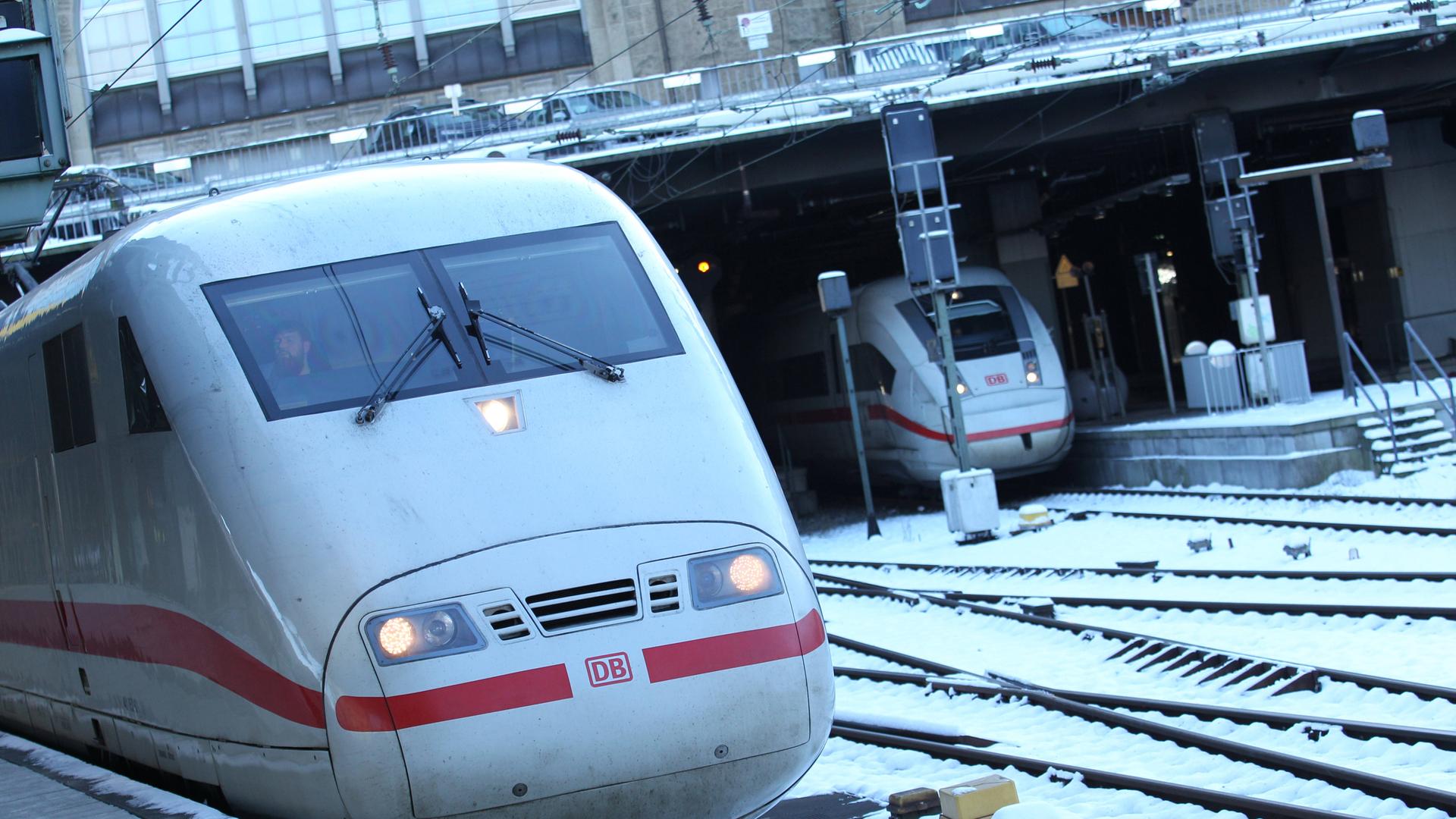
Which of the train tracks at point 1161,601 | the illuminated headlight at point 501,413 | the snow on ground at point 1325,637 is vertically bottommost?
the snow on ground at point 1325,637

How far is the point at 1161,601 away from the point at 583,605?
7.12 meters

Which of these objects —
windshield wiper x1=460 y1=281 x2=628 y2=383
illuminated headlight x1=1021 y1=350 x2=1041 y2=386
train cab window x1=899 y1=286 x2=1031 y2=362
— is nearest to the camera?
windshield wiper x1=460 y1=281 x2=628 y2=383

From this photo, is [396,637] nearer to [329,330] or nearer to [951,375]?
[329,330]

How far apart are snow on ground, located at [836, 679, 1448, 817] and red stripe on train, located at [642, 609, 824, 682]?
8.00ft

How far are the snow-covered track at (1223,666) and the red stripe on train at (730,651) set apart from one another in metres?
4.06

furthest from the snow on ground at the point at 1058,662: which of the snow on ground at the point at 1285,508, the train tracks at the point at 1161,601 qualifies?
the snow on ground at the point at 1285,508

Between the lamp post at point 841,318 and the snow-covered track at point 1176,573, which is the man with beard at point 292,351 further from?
the lamp post at point 841,318

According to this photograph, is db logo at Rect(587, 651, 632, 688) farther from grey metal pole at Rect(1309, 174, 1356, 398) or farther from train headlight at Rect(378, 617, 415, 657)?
grey metal pole at Rect(1309, 174, 1356, 398)

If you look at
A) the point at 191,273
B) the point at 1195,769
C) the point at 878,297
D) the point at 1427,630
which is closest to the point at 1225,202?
the point at 878,297

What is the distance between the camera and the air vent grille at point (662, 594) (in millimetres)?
4773

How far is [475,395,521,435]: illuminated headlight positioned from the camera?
17.0ft

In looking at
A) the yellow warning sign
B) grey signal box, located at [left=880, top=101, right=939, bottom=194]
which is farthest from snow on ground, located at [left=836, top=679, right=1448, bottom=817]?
the yellow warning sign

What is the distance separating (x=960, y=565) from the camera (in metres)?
14.7

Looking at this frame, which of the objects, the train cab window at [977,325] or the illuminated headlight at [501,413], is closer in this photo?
the illuminated headlight at [501,413]
